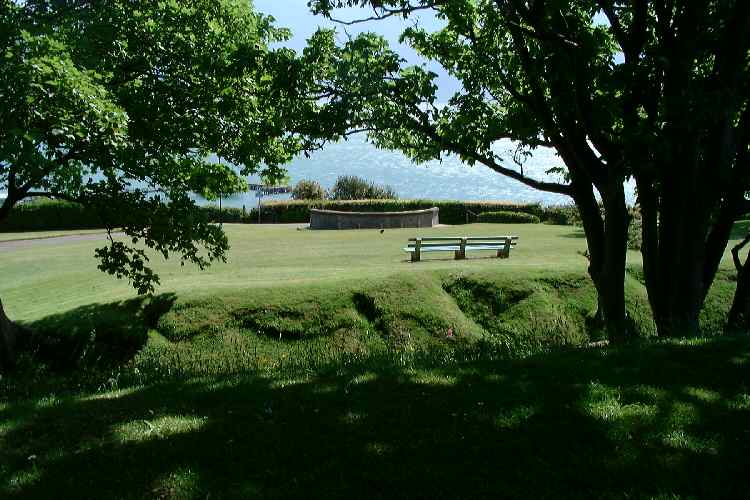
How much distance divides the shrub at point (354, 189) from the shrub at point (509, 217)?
15002mm

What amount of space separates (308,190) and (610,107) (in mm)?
49950

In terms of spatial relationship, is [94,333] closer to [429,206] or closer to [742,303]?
[742,303]

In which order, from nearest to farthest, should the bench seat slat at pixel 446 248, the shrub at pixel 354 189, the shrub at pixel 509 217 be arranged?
the bench seat slat at pixel 446 248 < the shrub at pixel 509 217 < the shrub at pixel 354 189

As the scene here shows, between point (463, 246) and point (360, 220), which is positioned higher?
point (360, 220)

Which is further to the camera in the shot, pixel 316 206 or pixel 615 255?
pixel 316 206

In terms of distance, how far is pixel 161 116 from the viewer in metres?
12.4

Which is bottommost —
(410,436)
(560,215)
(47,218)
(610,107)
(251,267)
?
(251,267)

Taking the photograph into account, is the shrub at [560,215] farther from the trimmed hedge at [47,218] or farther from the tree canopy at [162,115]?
the tree canopy at [162,115]

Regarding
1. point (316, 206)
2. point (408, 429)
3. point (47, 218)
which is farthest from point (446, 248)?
point (47, 218)

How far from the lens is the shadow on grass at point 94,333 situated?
41.6 feet

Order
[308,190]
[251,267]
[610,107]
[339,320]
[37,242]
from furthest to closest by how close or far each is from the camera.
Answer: [308,190]
[37,242]
[251,267]
[339,320]
[610,107]

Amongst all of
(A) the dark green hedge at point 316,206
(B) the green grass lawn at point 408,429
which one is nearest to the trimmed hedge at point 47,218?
(A) the dark green hedge at point 316,206

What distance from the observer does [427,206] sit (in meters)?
50.5

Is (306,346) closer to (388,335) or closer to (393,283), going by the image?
(388,335)
